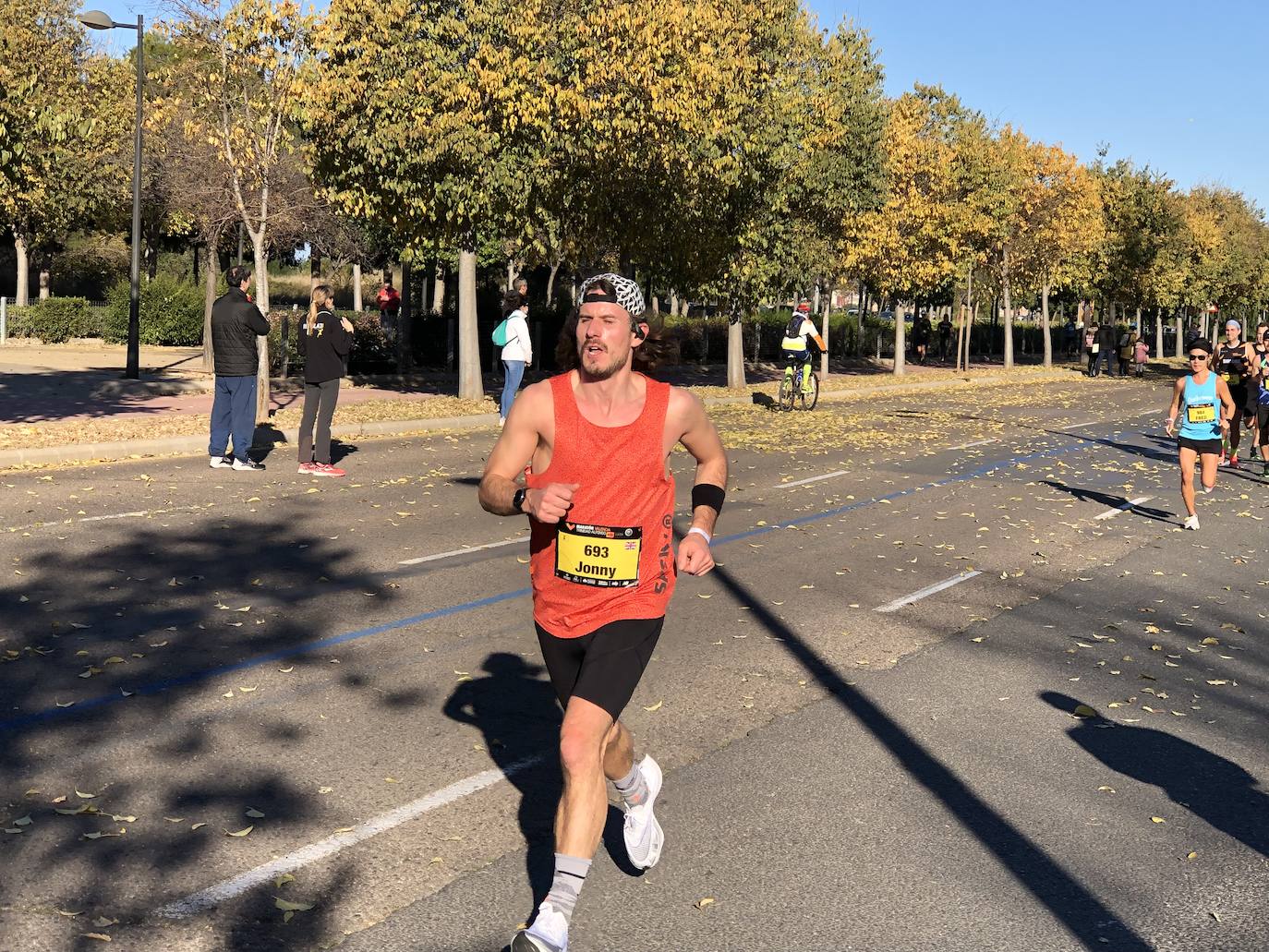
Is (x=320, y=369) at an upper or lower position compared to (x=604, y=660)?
upper

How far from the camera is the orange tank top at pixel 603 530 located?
3982mm

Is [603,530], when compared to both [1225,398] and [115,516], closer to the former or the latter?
[115,516]

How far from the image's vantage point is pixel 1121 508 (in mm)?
14008

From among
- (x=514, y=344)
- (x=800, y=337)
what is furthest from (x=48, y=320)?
(x=514, y=344)

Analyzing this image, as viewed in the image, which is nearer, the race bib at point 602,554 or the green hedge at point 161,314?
the race bib at point 602,554

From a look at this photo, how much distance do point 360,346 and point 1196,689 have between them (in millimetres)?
24600

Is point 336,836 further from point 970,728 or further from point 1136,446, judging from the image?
point 1136,446

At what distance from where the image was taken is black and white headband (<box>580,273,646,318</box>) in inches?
165

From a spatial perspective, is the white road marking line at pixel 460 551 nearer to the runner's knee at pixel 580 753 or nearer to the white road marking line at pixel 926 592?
the white road marking line at pixel 926 592

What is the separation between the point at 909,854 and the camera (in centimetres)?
464

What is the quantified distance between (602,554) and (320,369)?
1079cm

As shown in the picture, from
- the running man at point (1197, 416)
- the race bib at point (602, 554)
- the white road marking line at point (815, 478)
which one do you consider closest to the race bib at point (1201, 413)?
the running man at point (1197, 416)

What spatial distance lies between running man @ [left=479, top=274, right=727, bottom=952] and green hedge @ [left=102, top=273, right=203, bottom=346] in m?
35.5

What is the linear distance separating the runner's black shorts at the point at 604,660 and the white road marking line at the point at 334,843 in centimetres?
103
